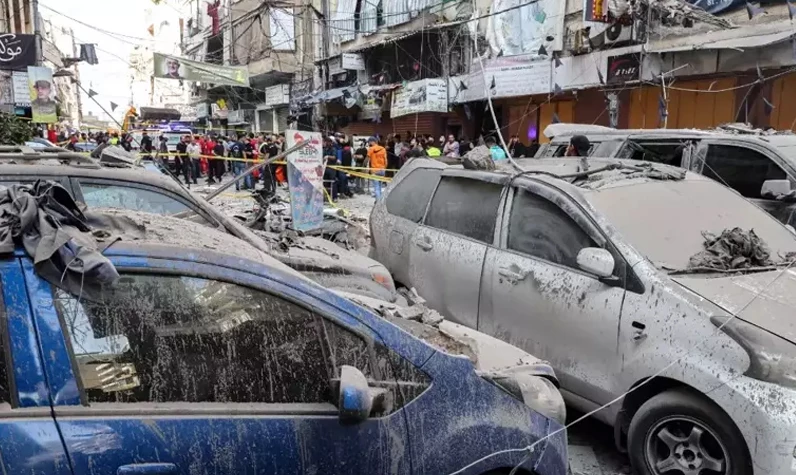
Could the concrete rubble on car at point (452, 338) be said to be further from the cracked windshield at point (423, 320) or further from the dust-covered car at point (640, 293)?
the dust-covered car at point (640, 293)

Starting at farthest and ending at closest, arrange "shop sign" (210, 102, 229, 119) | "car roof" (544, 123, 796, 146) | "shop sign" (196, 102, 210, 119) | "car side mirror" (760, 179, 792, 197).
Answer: "shop sign" (196, 102, 210, 119) → "shop sign" (210, 102, 229, 119) → "car roof" (544, 123, 796, 146) → "car side mirror" (760, 179, 792, 197)

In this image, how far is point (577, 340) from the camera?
3.68m

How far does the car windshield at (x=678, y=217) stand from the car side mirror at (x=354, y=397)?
2.27m

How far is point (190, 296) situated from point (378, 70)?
2480 centimetres

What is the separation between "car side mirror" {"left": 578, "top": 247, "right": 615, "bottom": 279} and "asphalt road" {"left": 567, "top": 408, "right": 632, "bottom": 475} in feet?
3.95

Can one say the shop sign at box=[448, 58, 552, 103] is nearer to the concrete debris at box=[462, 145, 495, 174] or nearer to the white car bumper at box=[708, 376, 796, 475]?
the concrete debris at box=[462, 145, 495, 174]

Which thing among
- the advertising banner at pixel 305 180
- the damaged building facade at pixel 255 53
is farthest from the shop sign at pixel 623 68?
the damaged building facade at pixel 255 53

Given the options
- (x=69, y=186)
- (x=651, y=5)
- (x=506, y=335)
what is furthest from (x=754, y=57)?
(x=69, y=186)

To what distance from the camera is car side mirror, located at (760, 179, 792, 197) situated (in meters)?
5.94

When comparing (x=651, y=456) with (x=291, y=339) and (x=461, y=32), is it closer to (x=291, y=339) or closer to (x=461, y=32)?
(x=291, y=339)

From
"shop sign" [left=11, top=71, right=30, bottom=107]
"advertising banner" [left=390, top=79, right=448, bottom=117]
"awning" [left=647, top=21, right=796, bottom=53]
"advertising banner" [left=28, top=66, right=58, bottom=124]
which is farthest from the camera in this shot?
"shop sign" [left=11, top=71, right=30, bottom=107]

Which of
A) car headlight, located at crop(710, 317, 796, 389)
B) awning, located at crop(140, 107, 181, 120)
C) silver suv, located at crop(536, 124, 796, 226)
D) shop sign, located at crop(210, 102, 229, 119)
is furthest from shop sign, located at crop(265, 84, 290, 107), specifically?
car headlight, located at crop(710, 317, 796, 389)

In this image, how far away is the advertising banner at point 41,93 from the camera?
1836 cm

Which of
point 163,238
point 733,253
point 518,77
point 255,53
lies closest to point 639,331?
point 733,253
